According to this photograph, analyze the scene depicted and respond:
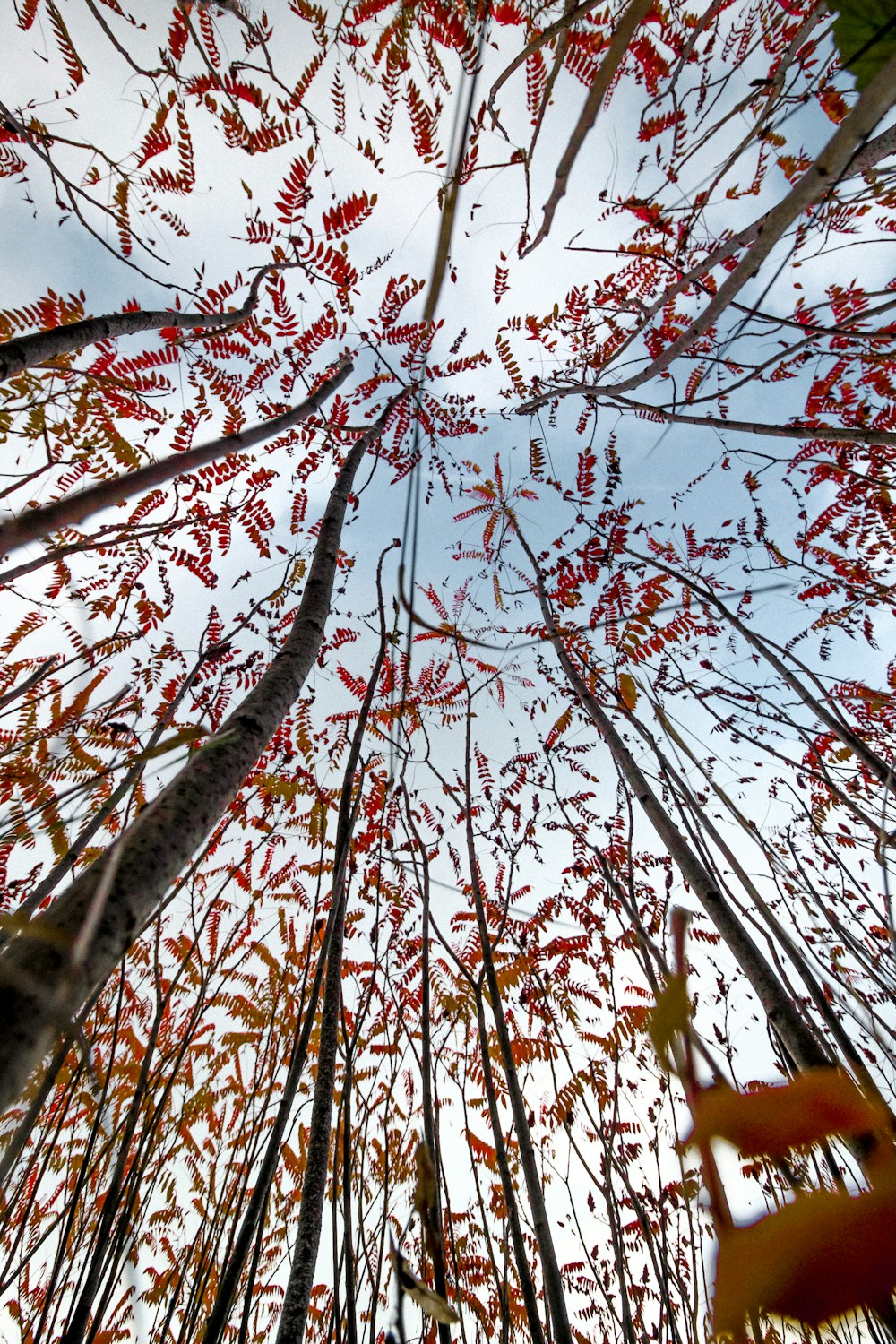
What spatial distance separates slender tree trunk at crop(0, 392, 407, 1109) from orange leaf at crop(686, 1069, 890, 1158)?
0.67 metres

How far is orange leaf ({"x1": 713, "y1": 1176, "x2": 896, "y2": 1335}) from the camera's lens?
11.0 inches

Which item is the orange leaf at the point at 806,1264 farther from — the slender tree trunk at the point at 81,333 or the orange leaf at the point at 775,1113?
the slender tree trunk at the point at 81,333

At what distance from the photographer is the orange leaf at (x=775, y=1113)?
36 cm

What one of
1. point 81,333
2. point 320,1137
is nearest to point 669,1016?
point 320,1137

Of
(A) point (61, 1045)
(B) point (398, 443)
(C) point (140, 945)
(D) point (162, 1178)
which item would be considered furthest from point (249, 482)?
(D) point (162, 1178)

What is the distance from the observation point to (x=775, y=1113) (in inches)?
14.7

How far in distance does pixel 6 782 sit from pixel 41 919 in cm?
389

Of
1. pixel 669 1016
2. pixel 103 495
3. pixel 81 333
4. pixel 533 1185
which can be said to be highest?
pixel 81 333

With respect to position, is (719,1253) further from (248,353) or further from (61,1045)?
(248,353)

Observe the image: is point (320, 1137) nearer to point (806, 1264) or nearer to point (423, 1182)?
point (423, 1182)

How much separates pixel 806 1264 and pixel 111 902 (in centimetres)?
80

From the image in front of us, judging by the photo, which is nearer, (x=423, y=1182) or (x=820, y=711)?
(x=423, y=1182)

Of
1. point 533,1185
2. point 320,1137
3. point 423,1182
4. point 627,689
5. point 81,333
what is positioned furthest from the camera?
point 627,689

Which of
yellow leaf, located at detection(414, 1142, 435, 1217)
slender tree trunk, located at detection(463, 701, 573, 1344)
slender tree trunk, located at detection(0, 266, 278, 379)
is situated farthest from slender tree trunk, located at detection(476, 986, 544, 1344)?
slender tree trunk, located at detection(0, 266, 278, 379)
